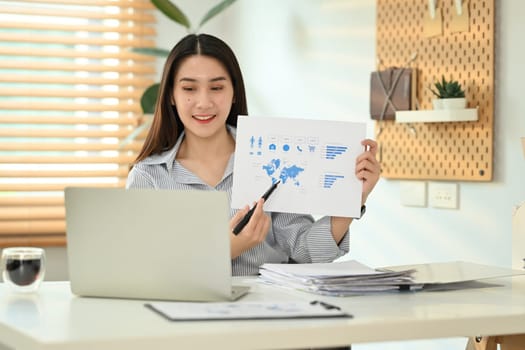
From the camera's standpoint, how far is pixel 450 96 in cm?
315

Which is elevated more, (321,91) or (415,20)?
(415,20)

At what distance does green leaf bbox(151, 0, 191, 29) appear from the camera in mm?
4090

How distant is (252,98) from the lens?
4395 mm

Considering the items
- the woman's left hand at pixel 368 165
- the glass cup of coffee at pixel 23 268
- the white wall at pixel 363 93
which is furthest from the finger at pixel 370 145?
the white wall at pixel 363 93

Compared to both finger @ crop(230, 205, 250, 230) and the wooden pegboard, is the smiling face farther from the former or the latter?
the wooden pegboard

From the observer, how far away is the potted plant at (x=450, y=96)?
3119 millimetres

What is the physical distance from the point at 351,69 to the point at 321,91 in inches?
8.5

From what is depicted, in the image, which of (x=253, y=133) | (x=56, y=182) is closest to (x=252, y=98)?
(x=56, y=182)

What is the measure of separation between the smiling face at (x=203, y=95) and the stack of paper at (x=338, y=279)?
0.60 metres

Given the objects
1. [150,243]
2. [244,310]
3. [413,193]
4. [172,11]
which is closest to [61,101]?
[172,11]

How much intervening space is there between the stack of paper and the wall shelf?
114 centimetres

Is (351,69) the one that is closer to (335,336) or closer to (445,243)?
(445,243)

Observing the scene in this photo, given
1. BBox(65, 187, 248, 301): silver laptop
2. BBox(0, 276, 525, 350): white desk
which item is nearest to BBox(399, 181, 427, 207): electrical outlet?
BBox(0, 276, 525, 350): white desk

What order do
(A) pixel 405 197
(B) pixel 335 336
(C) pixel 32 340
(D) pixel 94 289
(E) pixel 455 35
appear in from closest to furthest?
(C) pixel 32 340 → (B) pixel 335 336 → (D) pixel 94 289 → (E) pixel 455 35 → (A) pixel 405 197
